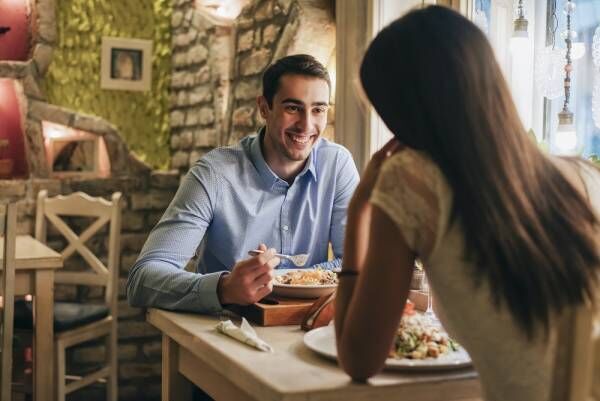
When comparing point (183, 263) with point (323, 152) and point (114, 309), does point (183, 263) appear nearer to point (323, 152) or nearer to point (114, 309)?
point (323, 152)

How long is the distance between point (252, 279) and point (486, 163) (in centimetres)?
69

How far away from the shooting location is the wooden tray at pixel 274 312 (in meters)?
1.74

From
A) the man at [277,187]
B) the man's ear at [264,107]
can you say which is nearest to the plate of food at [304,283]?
the man at [277,187]

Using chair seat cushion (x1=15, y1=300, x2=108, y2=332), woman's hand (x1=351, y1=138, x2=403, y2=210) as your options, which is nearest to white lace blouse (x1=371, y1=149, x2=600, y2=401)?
woman's hand (x1=351, y1=138, x2=403, y2=210)

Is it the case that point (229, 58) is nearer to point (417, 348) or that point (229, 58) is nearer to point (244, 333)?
point (244, 333)

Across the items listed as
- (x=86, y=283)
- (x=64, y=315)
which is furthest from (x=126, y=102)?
(x=64, y=315)

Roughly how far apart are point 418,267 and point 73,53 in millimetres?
3360

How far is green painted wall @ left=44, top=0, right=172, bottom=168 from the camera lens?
4695 mm

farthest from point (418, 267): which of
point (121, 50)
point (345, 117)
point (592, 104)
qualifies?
point (121, 50)

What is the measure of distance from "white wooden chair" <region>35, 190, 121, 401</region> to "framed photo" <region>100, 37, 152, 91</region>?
870 mm

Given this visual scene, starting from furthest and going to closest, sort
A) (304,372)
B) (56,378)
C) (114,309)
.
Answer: (114,309) < (56,378) < (304,372)

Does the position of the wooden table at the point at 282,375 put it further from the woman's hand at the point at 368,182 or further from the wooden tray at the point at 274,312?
the woman's hand at the point at 368,182

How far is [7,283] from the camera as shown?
→ 10.3 ft

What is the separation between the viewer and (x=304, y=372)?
1365 mm
